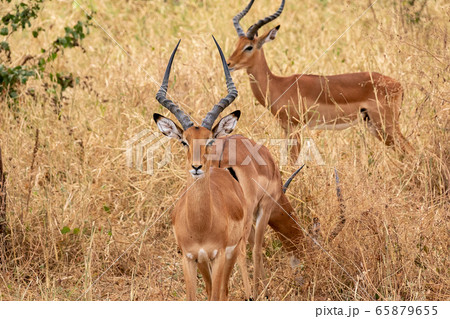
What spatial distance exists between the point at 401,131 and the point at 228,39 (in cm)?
278

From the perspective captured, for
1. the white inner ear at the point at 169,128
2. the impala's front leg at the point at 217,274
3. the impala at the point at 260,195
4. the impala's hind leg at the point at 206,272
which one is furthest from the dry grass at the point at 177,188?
the white inner ear at the point at 169,128

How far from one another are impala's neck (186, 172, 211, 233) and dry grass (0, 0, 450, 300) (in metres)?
0.80

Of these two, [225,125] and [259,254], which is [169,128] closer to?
[225,125]

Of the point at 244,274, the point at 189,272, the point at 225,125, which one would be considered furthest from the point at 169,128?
the point at 244,274

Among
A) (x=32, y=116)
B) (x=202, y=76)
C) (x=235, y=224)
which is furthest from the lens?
(x=202, y=76)

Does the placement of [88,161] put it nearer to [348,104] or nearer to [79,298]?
[79,298]

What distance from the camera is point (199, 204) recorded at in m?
4.21

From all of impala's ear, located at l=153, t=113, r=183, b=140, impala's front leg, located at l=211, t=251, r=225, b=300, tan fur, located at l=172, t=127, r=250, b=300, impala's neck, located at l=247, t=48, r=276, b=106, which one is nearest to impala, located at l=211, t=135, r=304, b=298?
impala's ear, located at l=153, t=113, r=183, b=140

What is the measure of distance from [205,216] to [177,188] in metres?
2.03

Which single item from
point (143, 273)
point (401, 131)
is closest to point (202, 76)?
point (401, 131)

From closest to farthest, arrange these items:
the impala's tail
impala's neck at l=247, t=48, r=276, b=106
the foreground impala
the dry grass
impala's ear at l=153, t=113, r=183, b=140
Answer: impala's ear at l=153, t=113, r=183, b=140 < the dry grass < the impala's tail < the foreground impala < impala's neck at l=247, t=48, r=276, b=106

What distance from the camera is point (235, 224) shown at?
4449 millimetres

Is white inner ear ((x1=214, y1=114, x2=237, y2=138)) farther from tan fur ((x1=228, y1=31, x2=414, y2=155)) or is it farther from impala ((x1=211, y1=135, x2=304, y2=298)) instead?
tan fur ((x1=228, y1=31, x2=414, y2=155))

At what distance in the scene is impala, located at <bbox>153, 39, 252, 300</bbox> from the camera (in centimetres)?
418
